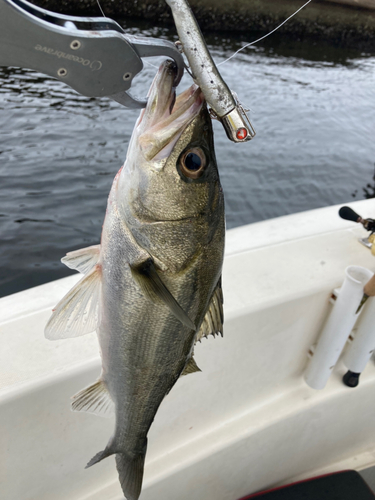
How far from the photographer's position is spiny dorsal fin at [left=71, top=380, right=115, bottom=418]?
1.44m

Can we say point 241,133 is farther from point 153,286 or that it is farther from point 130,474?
point 130,474

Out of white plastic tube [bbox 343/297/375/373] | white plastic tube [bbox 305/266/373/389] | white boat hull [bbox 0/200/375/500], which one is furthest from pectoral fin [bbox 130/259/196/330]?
white plastic tube [bbox 343/297/375/373]

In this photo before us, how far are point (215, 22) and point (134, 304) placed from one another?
78.3 feet

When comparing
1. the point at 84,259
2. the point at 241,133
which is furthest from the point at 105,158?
the point at 241,133

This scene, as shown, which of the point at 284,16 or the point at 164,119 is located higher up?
the point at 284,16

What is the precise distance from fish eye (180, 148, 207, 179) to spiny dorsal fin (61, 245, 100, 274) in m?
0.39

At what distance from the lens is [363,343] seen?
264cm

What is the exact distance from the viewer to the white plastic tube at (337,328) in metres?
2.42

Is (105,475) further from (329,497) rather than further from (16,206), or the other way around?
(16,206)

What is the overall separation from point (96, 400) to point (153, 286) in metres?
0.56

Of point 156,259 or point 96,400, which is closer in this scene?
point 156,259

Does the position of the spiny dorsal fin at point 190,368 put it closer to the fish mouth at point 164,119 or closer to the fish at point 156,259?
the fish at point 156,259

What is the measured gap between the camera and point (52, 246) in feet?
20.7

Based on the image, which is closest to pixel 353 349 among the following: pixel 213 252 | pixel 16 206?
pixel 213 252
